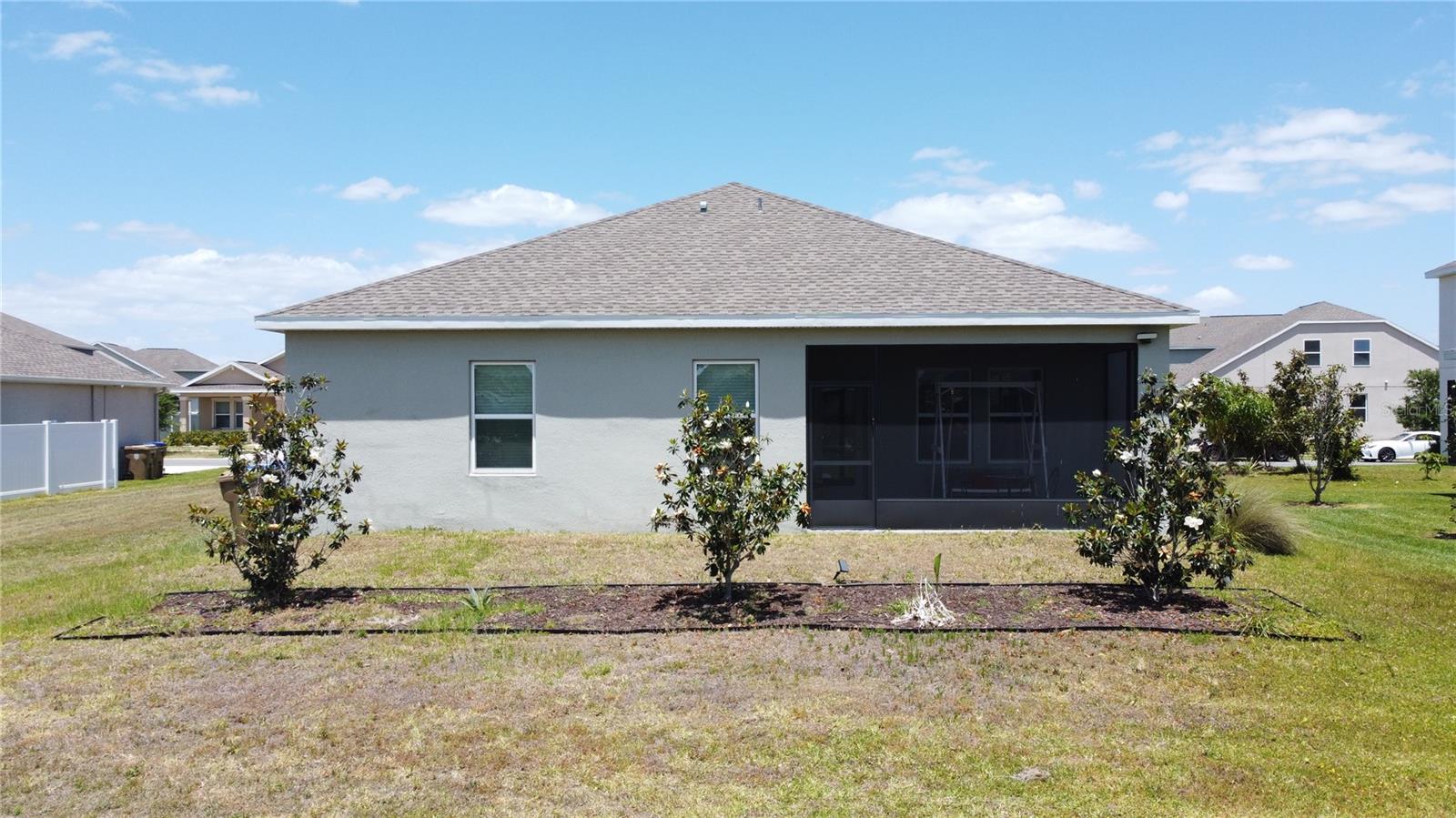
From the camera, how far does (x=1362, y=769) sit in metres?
4.95

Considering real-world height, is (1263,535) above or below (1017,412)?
below

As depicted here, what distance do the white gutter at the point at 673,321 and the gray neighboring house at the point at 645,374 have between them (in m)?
0.03

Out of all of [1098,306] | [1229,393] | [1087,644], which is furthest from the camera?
[1229,393]

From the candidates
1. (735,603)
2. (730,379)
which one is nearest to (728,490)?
(735,603)

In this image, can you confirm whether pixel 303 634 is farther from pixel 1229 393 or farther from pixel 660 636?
pixel 1229 393

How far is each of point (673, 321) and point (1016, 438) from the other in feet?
18.2

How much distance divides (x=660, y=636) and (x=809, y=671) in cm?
146

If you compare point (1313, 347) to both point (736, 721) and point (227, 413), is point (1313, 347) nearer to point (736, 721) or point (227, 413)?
point (736, 721)

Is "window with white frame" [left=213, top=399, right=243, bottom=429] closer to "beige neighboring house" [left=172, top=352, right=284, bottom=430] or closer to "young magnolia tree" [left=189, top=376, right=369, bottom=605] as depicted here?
"beige neighboring house" [left=172, top=352, right=284, bottom=430]

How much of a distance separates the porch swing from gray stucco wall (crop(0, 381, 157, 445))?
22.6 m

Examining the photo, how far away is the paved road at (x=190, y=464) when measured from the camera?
96.7ft

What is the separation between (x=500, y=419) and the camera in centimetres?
1331

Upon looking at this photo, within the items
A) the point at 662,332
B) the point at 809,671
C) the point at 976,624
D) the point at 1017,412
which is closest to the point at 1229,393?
the point at 1017,412

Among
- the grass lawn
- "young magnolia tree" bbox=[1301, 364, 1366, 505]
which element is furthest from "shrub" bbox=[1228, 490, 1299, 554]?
"young magnolia tree" bbox=[1301, 364, 1366, 505]
